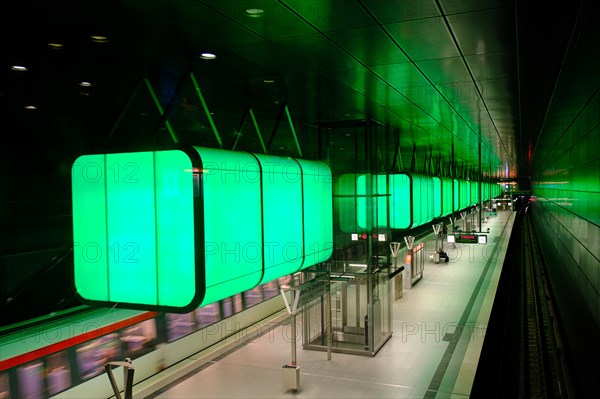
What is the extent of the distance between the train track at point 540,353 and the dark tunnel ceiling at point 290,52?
6.94 metres

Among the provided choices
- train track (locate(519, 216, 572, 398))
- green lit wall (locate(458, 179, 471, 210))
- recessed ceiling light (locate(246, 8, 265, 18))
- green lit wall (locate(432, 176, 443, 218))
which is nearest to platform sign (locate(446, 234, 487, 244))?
green lit wall (locate(432, 176, 443, 218))

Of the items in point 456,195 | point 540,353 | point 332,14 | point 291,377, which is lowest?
point 540,353

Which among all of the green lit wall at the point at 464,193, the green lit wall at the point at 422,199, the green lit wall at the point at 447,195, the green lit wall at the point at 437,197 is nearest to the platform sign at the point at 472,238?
the green lit wall at the point at 447,195

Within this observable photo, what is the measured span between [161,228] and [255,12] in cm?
145

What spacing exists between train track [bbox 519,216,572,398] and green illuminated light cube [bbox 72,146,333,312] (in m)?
8.44

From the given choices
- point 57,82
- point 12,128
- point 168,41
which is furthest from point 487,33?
point 12,128

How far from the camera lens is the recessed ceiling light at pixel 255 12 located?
2.97 m

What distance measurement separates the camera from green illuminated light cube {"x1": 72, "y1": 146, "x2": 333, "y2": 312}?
295cm

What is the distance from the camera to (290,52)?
397 cm

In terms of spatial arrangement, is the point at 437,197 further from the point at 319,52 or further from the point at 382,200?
the point at 319,52

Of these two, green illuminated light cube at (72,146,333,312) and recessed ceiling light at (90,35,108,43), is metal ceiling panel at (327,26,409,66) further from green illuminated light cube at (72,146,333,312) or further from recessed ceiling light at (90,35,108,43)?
recessed ceiling light at (90,35,108,43)

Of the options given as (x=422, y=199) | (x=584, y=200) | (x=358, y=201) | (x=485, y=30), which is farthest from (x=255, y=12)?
(x=422, y=199)

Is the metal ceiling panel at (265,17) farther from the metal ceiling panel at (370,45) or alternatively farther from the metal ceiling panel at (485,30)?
the metal ceiling panel at (485,30)

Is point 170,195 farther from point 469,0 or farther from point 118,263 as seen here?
point 469,0
